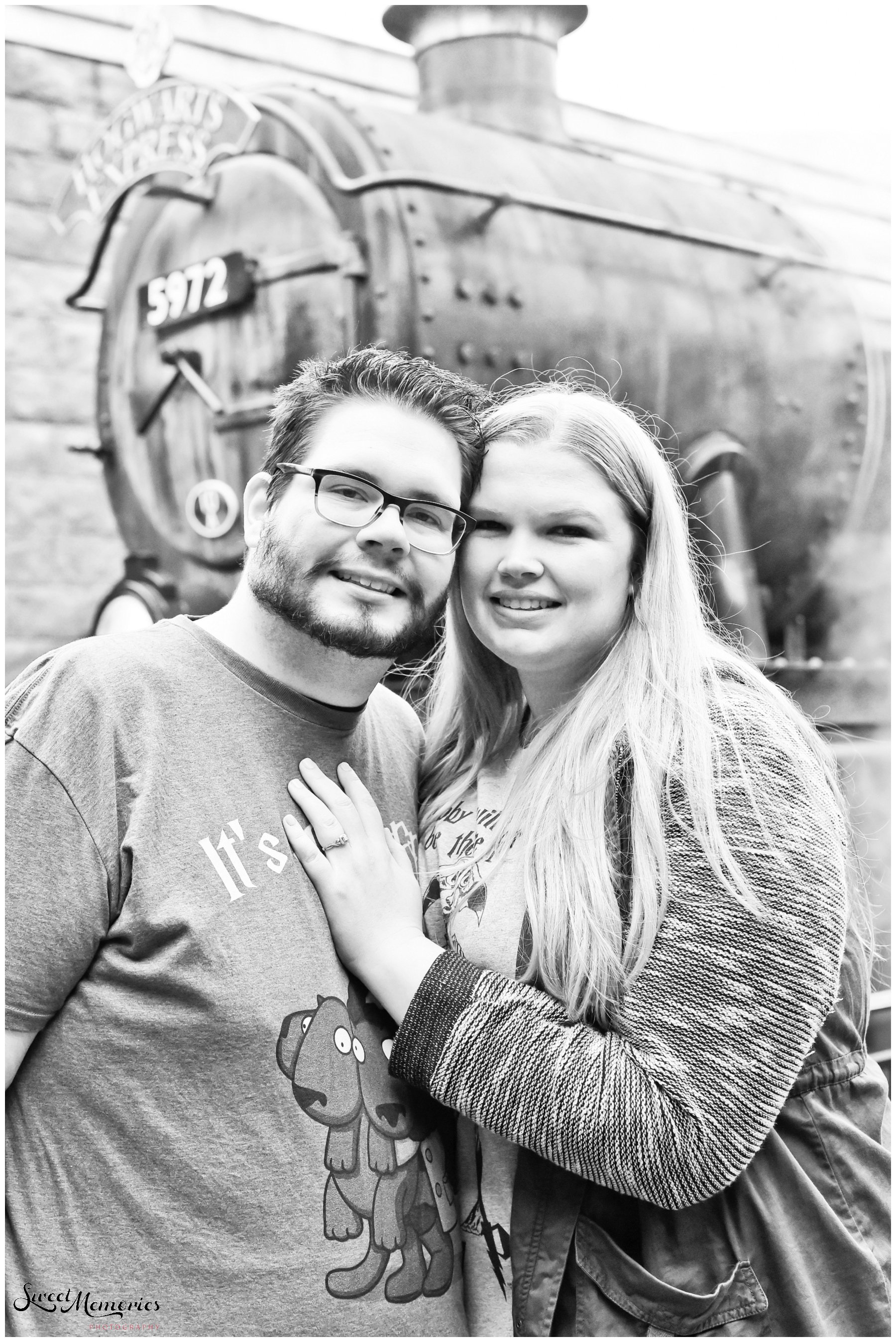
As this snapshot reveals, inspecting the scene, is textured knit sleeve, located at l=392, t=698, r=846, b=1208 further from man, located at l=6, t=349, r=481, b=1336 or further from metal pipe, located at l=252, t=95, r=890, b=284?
metal pipe, located at l=252, t=95, r=890, b=284

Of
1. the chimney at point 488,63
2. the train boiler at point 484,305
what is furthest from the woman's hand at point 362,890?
the chimney at point 488,63

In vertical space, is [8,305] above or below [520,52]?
below

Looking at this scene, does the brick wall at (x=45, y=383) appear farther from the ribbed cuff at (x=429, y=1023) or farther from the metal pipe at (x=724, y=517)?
the ribbed cuff at (x=429, y=1023)

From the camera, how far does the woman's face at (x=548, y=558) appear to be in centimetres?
155

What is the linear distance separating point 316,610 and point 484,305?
1.94m

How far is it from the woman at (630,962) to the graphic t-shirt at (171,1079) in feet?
0.33

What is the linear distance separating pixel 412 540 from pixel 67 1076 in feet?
2.57

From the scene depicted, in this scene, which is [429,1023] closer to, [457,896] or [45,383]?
[457,896]

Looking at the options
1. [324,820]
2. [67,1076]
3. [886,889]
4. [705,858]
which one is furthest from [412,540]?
[886,889]

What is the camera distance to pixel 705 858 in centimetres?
133

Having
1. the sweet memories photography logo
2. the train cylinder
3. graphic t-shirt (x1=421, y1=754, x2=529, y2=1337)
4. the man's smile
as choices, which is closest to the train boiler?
the train cylinder

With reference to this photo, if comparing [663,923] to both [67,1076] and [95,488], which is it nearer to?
[67,1076]

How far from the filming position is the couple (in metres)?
1.28

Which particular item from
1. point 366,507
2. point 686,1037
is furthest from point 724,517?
point 686,1037
